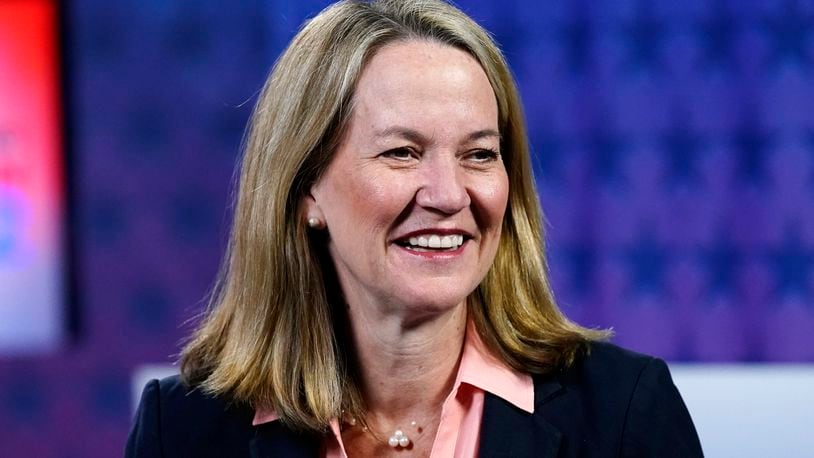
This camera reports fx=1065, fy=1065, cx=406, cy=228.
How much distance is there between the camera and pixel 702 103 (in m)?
2.84

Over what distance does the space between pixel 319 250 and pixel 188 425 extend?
0.34 meters

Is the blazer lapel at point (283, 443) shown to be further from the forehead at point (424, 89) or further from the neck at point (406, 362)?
the forehead at point (424, 89)

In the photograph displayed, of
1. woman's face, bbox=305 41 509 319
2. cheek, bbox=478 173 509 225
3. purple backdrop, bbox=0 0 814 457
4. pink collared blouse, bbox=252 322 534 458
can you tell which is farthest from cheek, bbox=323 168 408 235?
purple backdrop, bbox=0 0 814 457

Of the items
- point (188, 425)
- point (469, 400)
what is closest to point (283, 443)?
point (188, 425)

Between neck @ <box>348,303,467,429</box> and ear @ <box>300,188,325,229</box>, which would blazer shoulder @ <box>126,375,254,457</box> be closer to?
neck @ <box>348,303,467,429</box>

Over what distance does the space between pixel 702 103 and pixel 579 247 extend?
503 mm

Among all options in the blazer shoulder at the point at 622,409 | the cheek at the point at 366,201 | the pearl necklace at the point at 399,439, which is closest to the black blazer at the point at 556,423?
the blazer shoulder at the point at 622,409

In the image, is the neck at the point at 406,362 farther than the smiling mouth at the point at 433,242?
Yes

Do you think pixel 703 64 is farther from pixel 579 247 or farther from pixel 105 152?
pixel 105 152

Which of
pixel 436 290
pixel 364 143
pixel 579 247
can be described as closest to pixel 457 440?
pixel 436 290

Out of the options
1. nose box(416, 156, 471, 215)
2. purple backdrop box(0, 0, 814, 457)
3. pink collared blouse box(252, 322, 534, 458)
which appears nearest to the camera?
nose box(416, 156, 471, 215)

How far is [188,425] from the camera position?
1.67 meters

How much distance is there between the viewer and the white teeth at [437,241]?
1.47 meters

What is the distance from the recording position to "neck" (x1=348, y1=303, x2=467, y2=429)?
1.58 m
